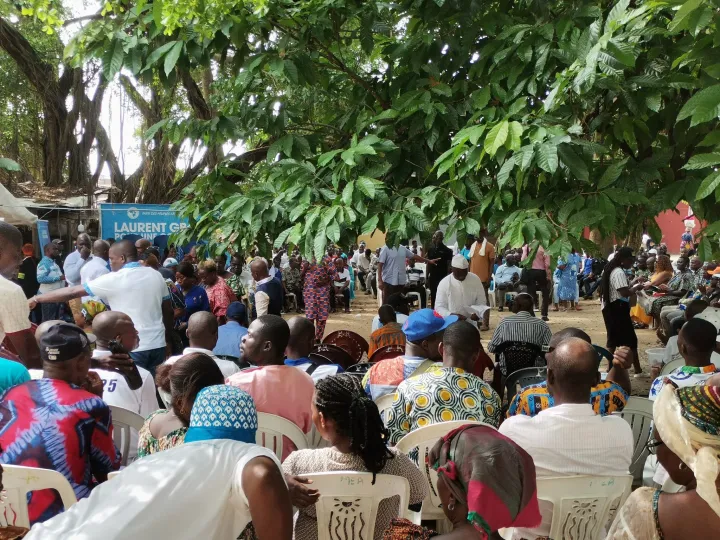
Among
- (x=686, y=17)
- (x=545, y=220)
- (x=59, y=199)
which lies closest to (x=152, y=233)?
(x=59, y=199)

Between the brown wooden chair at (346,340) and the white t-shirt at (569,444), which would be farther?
the brown wooden chair at (346,340)

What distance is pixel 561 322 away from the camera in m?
14.8

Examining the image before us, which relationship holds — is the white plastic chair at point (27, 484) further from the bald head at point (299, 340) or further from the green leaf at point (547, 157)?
the green leaf at point (547, 157)

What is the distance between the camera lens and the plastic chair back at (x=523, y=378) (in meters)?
5.25

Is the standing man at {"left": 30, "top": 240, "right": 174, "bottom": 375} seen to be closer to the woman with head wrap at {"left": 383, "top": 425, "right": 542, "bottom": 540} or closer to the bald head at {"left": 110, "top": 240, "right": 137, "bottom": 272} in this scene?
the bald head at {"left": 110, "top": 240, "right": 137, "bottom": 272}

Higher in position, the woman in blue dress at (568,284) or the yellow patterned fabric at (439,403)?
the woman in blue dress at (568,284)

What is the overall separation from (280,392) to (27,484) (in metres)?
1.43

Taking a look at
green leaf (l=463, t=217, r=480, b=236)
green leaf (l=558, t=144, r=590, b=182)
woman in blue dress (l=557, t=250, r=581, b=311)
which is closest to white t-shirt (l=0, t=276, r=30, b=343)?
green leaf (l=463, t=217, r=480, b=236)

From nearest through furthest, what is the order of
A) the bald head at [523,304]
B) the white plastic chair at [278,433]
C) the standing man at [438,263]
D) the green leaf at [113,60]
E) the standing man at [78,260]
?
1. the white plastic chair at [278,433]
2. the green leaf at [113,60]
3. the bald head at [523,304]
4. the standing man at [78,260]
5. the standing man at [438,263]

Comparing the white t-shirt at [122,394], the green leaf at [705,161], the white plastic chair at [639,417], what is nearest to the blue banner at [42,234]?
the white t-shirt at [122,394]

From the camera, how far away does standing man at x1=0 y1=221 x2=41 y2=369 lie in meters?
4.16

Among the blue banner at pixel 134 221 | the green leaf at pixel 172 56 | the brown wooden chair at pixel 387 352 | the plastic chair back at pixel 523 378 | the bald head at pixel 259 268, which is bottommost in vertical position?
the plastic chair back at pixel 523 378

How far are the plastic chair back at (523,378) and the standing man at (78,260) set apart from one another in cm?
837

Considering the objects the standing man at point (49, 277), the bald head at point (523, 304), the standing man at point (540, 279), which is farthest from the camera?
the standing man at point (540, 279)
